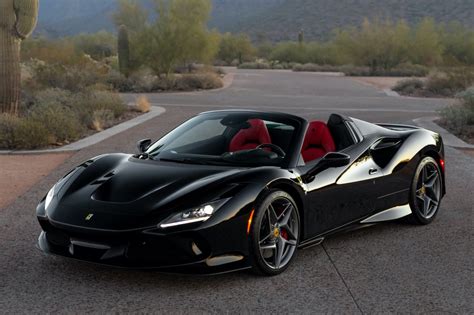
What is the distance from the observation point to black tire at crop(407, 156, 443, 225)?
722 cm

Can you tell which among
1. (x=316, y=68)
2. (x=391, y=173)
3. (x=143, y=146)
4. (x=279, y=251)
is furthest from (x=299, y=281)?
(x=316, y=68)

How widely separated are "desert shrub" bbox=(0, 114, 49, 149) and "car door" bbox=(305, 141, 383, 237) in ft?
27.2

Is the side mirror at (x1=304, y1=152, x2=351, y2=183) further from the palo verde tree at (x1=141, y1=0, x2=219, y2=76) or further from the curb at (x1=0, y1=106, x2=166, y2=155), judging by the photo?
the palo verde tree at (x1=141, y1=0, x2=219, y2=76)

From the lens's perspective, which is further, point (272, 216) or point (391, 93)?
point (391, 93)

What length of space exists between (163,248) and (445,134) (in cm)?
1184

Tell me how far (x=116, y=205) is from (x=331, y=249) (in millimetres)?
2114

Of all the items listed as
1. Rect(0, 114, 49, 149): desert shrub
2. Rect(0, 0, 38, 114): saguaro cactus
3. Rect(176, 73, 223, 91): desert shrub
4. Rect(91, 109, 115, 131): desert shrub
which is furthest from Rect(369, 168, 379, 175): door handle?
Rect(176, 73, 223, 91): desert shrub

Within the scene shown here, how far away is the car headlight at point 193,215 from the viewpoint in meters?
5.00

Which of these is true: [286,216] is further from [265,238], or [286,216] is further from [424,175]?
[424,175]

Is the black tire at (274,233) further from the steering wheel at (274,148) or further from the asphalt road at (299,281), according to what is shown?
the steering wheel at (274,148)

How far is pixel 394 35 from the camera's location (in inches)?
2194

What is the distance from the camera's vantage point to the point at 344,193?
20.6 feet

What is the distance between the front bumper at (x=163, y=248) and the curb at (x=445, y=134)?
9542 mm

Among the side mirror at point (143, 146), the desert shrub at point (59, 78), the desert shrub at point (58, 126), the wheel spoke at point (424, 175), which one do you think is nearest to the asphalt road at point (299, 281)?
the wheel spoke at point (424, 175)
